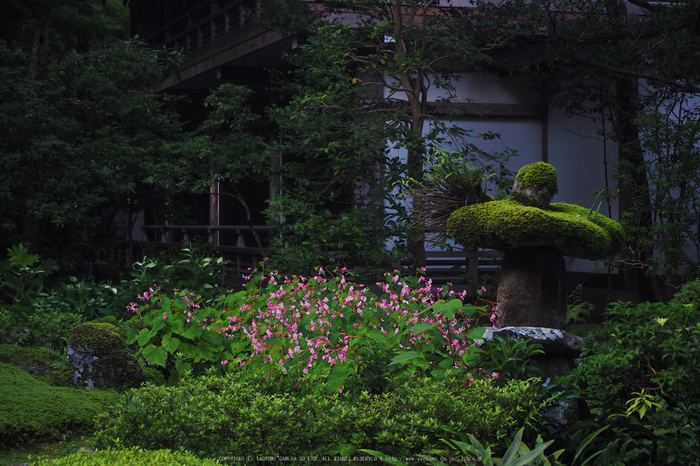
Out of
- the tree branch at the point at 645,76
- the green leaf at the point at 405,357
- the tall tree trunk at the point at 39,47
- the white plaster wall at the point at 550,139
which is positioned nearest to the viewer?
the green leaf at the point at 405,357

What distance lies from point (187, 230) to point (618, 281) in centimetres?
983

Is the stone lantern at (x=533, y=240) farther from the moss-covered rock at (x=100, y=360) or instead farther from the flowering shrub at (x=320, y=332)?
the moss-covered rock at (x=100, y=360)

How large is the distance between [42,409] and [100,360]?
0.94 metres

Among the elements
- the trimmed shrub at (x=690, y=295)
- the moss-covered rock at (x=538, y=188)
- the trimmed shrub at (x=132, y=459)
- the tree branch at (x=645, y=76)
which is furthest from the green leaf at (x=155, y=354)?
the tree branch at (x=645, y=76)

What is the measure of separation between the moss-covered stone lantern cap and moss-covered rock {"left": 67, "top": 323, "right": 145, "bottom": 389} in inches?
118

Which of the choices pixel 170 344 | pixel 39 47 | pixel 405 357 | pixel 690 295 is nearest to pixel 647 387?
pixel 405 357

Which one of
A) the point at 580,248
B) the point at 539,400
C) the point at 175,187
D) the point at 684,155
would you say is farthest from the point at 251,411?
the point at 175,187

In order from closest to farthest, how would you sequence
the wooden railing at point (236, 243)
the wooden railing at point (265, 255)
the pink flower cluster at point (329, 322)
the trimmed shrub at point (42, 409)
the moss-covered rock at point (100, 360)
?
the pink flower cluster at point (329, 322), the trimmed shrub at point (42, 409), the moss-covered rock at point (100, 360), the wooden railing at point (265, 255), the wooden railing at point (236, 243)

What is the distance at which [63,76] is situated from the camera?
10.8m

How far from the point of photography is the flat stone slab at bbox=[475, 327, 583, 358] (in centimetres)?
402

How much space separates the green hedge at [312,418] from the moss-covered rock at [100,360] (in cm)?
209

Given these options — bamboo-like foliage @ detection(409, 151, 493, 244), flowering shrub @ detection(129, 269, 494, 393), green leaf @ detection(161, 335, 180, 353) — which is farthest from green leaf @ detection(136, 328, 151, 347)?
bamboo-like foliage @ detection(409, 151, 493, 244)

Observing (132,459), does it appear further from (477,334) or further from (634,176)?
(634,176)

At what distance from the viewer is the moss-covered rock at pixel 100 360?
543 centimetres
